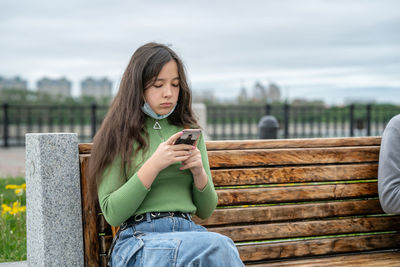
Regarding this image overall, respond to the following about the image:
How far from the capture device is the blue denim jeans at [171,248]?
2002 mm

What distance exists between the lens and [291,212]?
312 centimetres

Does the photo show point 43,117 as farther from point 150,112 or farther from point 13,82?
point 13,82

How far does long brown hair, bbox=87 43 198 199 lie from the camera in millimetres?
2332

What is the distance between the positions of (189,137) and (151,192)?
346 millimetres

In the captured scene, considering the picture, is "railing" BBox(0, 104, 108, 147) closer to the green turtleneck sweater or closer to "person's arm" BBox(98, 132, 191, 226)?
the green turtleneck sweater

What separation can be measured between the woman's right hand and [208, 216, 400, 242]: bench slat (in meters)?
0.89

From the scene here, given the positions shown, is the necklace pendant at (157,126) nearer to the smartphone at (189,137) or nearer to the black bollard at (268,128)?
the smartphone at (189,137)

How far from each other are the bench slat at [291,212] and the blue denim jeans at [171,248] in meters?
0.63

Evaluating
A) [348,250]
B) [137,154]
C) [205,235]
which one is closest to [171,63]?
[137,154]

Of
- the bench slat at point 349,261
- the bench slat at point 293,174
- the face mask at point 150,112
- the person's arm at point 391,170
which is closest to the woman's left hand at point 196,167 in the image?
the face mask at point 150,112

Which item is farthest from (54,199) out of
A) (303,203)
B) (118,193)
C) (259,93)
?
(259,93)

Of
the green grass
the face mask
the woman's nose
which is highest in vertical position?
the woman's nose

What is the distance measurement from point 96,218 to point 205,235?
83 cm

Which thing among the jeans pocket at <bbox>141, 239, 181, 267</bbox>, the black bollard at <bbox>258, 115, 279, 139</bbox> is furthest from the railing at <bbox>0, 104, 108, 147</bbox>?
the jeans pocket at <bbox>141, 239, 181, 267</bbox>
